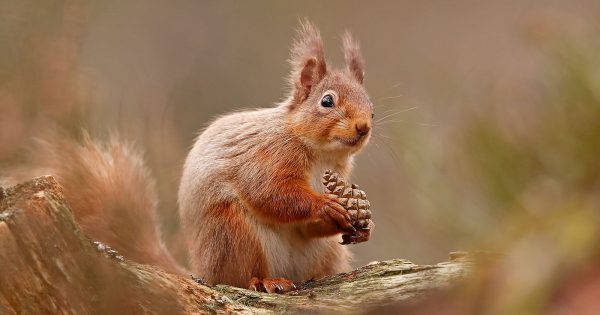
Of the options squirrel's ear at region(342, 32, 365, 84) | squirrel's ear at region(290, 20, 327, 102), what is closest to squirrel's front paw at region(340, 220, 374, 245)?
squirrel's ear at region(290, 20, 327, 102)

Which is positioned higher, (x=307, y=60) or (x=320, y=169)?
(x=307, y=60)

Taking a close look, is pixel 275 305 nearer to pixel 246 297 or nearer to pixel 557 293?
pixel 246 297

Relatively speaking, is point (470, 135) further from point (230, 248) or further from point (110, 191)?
point (110, 191)

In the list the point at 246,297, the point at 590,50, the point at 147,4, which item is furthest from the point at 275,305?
the point at 147,4

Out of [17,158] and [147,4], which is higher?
[147,4]

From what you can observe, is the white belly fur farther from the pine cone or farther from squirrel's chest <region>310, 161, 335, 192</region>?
the pine cone

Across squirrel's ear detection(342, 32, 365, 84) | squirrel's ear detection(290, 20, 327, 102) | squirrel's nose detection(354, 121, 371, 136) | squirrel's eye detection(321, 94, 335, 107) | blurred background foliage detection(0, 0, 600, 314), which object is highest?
squirrel's ear detection(342, 32, 365, 84)

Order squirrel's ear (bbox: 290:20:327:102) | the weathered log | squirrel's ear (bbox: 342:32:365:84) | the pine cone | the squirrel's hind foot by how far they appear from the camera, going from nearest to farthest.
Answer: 1. the weathered log
2. the squirrel's hind foot
3. the pine cone
4. squirrel's ear (bbox: 290:20:327:102)
5. squirrel's ear (bbox: 342:32:365:84)

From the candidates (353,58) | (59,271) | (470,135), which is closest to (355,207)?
(353,58)
